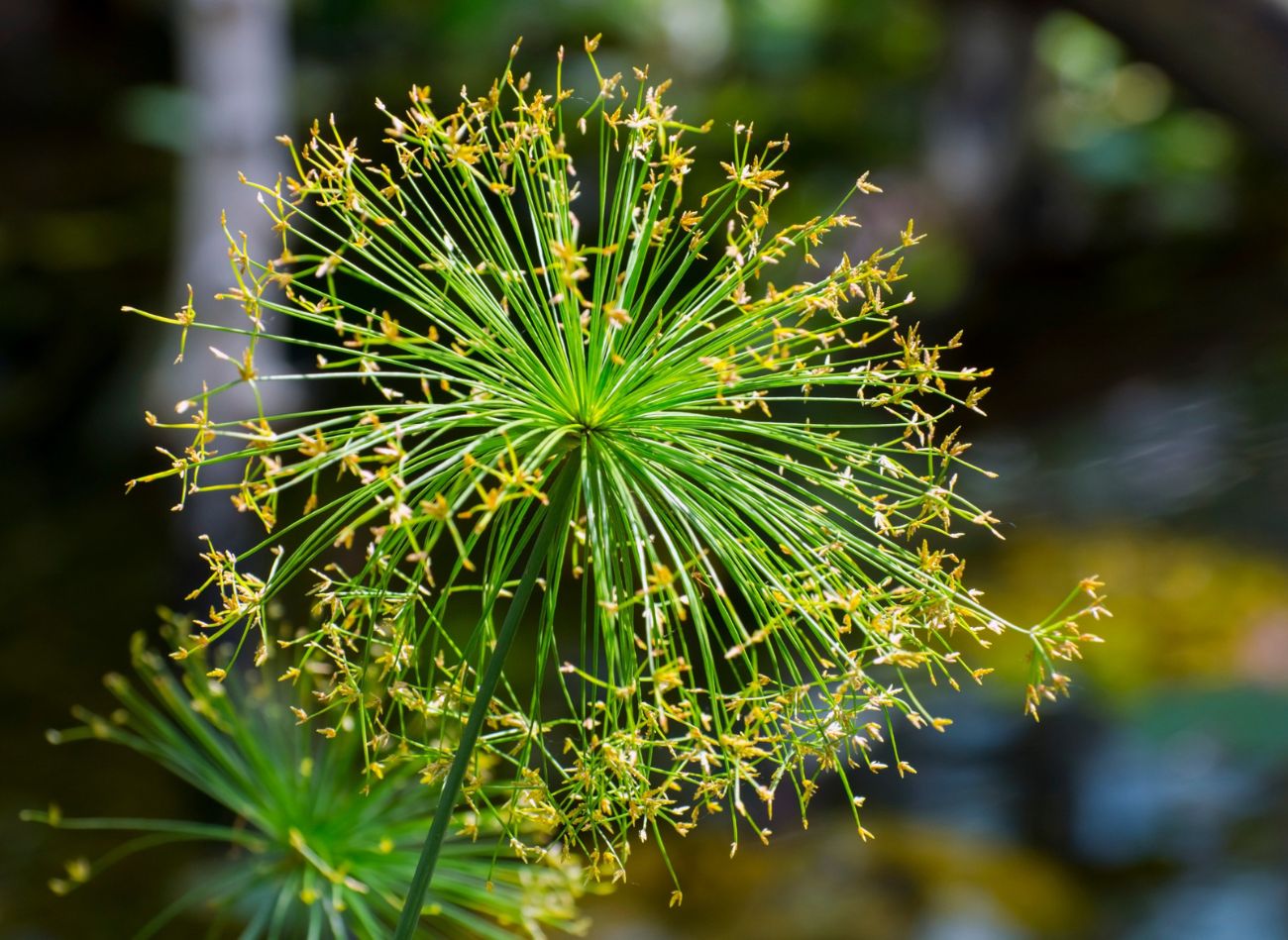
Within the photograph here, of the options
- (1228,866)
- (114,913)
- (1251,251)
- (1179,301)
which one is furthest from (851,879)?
(1251,251)

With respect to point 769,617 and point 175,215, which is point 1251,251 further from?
point 769,617

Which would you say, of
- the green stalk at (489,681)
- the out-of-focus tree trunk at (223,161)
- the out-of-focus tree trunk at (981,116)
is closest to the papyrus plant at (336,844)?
the green stalk at (489,681)

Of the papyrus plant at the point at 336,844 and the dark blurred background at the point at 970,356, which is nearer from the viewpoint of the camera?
the papyrus plant at the point at 336,844

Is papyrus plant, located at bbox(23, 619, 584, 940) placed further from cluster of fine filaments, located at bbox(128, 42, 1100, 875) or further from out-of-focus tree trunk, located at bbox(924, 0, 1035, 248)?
out-of-focus tree trunk, located at bbox(924, 0, 1035, 248)

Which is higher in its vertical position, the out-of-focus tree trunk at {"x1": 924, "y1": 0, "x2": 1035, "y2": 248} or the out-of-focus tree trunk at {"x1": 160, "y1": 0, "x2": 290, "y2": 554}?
the out-of-focus tree trunk at {"x1": 924, "y1": 0, "x2": 1035, "y2": 248}

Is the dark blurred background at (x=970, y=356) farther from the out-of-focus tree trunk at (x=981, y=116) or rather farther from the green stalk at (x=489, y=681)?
the green stalk at (x=489, y=681)

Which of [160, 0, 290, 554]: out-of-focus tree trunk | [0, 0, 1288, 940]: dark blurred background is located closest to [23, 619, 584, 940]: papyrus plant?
[0, 0, 1288, 940]: dark blurred background

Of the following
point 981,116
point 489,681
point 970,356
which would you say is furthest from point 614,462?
point 981,116
